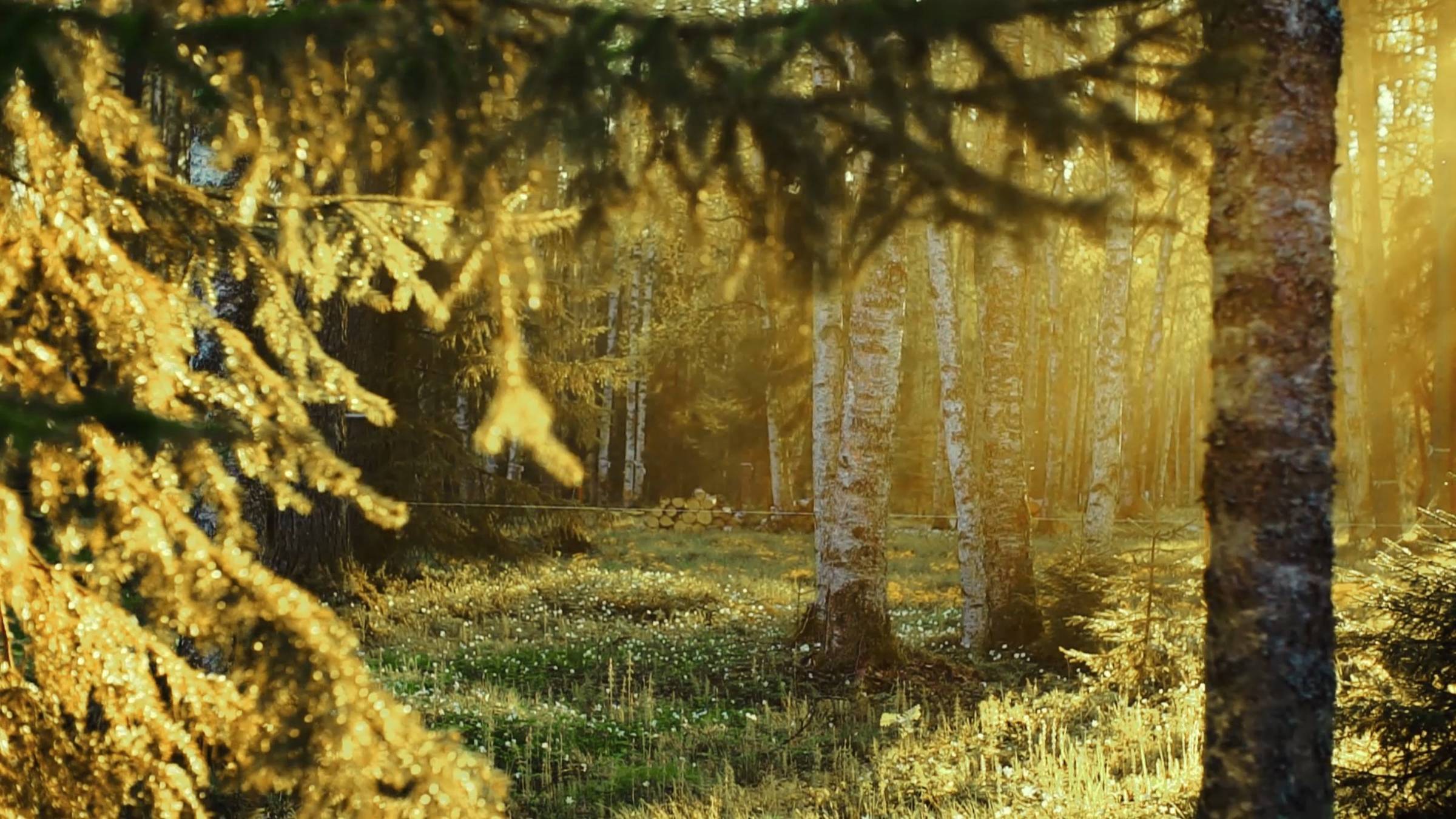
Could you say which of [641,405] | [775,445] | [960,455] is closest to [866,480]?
[960,455]

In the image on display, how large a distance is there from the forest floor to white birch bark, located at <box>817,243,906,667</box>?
1.43ft

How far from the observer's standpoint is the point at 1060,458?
38250 millimetres

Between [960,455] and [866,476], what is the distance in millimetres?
2082

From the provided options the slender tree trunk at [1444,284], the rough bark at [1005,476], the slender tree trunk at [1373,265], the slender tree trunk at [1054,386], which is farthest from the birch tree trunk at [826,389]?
the slender tree trunk at [1444,284]

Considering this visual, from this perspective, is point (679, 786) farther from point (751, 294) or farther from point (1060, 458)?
point (1060, 458)

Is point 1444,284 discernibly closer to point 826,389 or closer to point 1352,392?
point 1352,392

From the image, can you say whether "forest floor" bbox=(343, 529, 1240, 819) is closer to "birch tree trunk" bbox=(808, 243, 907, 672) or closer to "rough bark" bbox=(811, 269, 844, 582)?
"birch tree trunk" bbox=(808, 243, 907, 672)

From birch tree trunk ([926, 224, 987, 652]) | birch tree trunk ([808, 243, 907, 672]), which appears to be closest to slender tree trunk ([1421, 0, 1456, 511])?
birch tree trunk ([926, 224, 987, 652])

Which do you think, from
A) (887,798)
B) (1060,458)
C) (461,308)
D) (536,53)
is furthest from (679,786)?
(1060,458)

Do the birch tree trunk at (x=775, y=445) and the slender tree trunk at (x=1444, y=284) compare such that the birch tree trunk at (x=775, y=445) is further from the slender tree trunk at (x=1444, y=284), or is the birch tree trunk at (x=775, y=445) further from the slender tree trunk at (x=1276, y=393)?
the slender tree trunk at (x=1276, y=393)

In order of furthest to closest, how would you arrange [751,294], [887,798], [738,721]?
[751,294] < [738,721] < [887,798]

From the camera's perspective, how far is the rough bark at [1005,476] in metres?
10.9

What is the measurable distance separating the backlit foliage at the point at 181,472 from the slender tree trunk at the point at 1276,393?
5.94 ft

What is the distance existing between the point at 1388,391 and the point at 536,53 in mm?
18270
